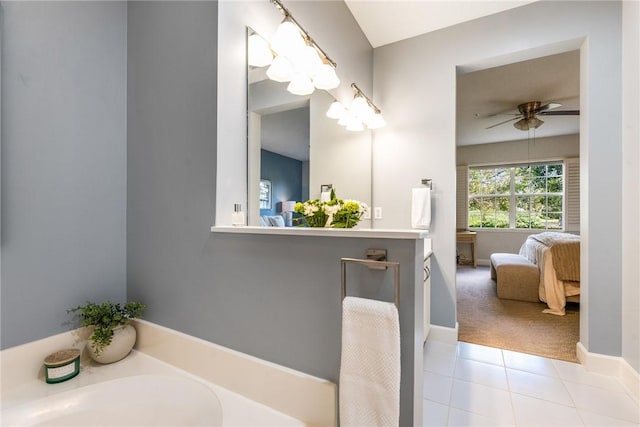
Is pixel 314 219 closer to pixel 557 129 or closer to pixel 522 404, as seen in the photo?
pixel 522 404

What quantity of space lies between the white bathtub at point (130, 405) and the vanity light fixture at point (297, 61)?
1.54 metres

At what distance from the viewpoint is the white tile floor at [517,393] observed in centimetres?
141

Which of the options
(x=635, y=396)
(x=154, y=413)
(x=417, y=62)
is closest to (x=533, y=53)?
(x=417, y=62)

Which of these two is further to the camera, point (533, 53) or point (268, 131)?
point (533, 53)

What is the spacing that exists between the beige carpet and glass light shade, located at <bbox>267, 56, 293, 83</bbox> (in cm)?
249

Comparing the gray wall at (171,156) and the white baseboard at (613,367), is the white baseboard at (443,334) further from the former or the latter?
the gray wall at (171,156)

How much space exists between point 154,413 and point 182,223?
0.81 m

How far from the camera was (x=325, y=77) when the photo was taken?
5.28 ft

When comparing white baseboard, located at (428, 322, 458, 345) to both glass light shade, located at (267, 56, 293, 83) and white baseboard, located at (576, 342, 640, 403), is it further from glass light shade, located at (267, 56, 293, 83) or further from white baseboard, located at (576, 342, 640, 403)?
glass light shade, located at (267, 56, 293, 83)

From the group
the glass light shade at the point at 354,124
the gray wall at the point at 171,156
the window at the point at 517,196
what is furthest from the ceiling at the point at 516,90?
the gray wall at the point at 171,156

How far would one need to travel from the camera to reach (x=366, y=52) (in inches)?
103

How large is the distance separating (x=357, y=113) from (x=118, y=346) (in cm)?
219

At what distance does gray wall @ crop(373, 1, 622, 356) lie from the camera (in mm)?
1823

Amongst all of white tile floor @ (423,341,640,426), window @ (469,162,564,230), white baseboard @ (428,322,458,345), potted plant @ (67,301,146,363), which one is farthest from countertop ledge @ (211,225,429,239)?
window @ (469,162,564,230)
